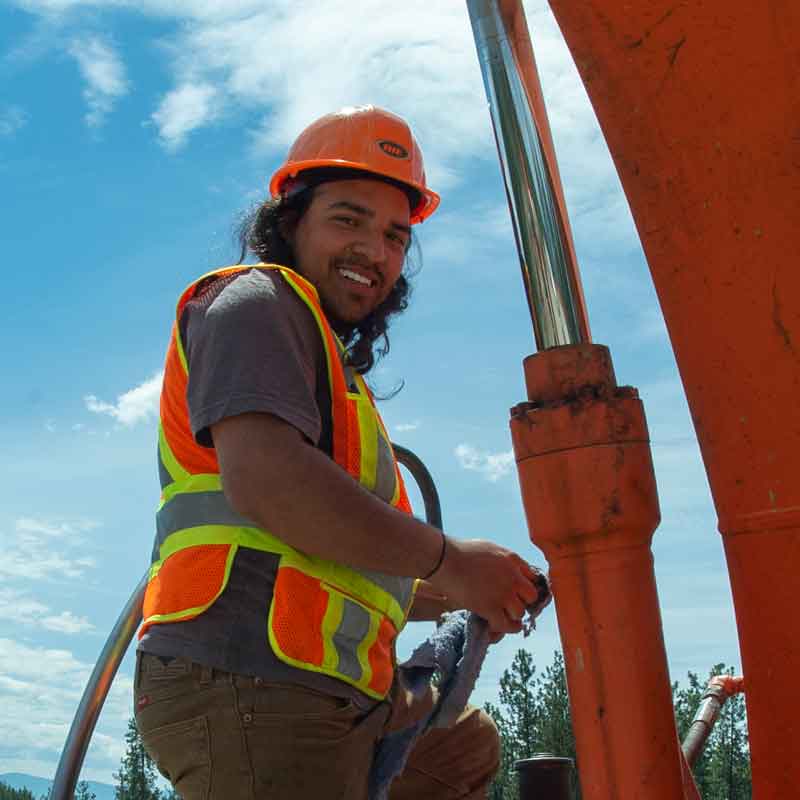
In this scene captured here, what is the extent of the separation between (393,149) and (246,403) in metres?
1.08

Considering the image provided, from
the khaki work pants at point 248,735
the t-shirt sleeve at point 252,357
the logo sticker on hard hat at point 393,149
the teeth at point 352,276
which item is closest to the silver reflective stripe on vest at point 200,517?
the t-shirt sleeve at point 252,357

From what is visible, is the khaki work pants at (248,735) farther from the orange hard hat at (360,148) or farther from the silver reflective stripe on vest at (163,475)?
the orange hard hat at (360,148)

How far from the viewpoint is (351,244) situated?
2658 millimetres

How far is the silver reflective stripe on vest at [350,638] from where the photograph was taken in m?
2.11

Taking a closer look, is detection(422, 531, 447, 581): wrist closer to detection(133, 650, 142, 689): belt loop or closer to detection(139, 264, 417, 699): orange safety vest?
Answer: detection(139, 264, 417, 699): orange safety vest

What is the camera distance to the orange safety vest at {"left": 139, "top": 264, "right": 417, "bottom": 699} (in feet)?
6.74

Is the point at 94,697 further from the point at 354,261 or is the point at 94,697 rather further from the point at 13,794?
the point at 13,794

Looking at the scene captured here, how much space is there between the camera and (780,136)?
1.51 m

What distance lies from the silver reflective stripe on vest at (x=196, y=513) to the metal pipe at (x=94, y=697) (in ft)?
1.59

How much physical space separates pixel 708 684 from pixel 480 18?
2.66 meters

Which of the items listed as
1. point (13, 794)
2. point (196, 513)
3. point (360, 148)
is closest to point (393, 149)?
point (360, 148)

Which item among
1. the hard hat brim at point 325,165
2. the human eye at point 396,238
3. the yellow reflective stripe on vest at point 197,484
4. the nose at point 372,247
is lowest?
the yellow reflective stripe on vest at point 197,484

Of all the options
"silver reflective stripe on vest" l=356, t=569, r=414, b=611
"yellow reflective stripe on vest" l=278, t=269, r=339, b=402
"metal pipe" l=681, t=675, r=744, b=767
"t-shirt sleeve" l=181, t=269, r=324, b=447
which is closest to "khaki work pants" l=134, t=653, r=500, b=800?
"silver reflective stripe on vest" l=356, t=569, r=414, b=611

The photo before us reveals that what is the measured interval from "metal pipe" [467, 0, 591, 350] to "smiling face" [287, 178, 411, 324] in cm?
96
